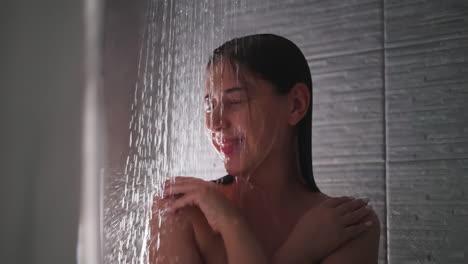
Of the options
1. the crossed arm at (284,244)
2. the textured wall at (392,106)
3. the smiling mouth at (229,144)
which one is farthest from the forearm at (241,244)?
the textured wall at (392,106)

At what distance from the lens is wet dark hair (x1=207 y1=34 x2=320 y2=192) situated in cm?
67

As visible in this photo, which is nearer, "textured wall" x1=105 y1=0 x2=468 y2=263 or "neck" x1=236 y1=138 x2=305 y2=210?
"neck" x1=236 y1=138 x2=305 y2=210

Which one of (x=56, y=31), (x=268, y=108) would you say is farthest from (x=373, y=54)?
(x=56, y=31)

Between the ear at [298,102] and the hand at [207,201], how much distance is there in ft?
0.53

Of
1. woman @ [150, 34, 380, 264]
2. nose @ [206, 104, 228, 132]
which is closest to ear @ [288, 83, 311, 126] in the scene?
woman @ [150, 34, 380, 264]

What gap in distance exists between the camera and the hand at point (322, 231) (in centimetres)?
65

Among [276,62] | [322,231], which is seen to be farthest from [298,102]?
[322,231]

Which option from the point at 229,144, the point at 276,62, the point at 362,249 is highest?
the point at 276,62

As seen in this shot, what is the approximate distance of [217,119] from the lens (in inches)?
26.4

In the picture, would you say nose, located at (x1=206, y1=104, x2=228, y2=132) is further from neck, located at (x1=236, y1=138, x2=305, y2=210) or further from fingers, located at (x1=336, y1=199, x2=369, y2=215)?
fingers, located at (x1=336, y1=199, x2=369, y2=215)

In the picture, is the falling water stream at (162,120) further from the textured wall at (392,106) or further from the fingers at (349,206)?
the fingers at (349,206)

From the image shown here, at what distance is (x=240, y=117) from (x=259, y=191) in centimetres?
11

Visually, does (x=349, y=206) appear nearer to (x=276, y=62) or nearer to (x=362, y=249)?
(x=362, y=249)

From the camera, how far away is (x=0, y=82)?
0.17 metres
